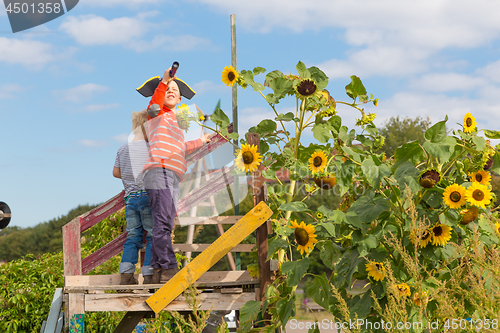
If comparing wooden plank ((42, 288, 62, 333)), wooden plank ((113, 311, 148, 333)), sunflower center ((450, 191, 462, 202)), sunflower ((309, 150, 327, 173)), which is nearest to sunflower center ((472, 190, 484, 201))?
sunflower center ((450, 191, 462, 202))

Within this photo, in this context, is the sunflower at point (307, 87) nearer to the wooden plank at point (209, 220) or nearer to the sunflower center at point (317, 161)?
the sunflower center at point (317, 161)

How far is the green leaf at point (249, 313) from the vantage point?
329 cm

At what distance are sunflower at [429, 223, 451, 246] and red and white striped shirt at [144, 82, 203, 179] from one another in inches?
82.9

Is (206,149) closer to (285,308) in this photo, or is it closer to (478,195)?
(285,308)

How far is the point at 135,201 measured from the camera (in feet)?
13.1

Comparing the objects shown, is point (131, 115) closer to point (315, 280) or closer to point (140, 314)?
point (140, 314)

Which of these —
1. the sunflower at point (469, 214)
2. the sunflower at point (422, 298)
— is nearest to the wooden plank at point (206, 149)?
the sunflower at point (469, 214)

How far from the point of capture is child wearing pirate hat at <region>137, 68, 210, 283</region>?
3.74 metres

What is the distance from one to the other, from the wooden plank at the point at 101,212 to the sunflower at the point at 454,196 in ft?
9.20

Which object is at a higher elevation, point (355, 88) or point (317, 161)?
point (355, 88)

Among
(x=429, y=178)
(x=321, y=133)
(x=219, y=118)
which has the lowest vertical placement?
(x=429, y=178)

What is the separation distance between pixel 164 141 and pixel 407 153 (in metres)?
1.95

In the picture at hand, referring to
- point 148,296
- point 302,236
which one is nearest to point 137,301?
point 148,296

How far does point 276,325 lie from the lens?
328 cm
